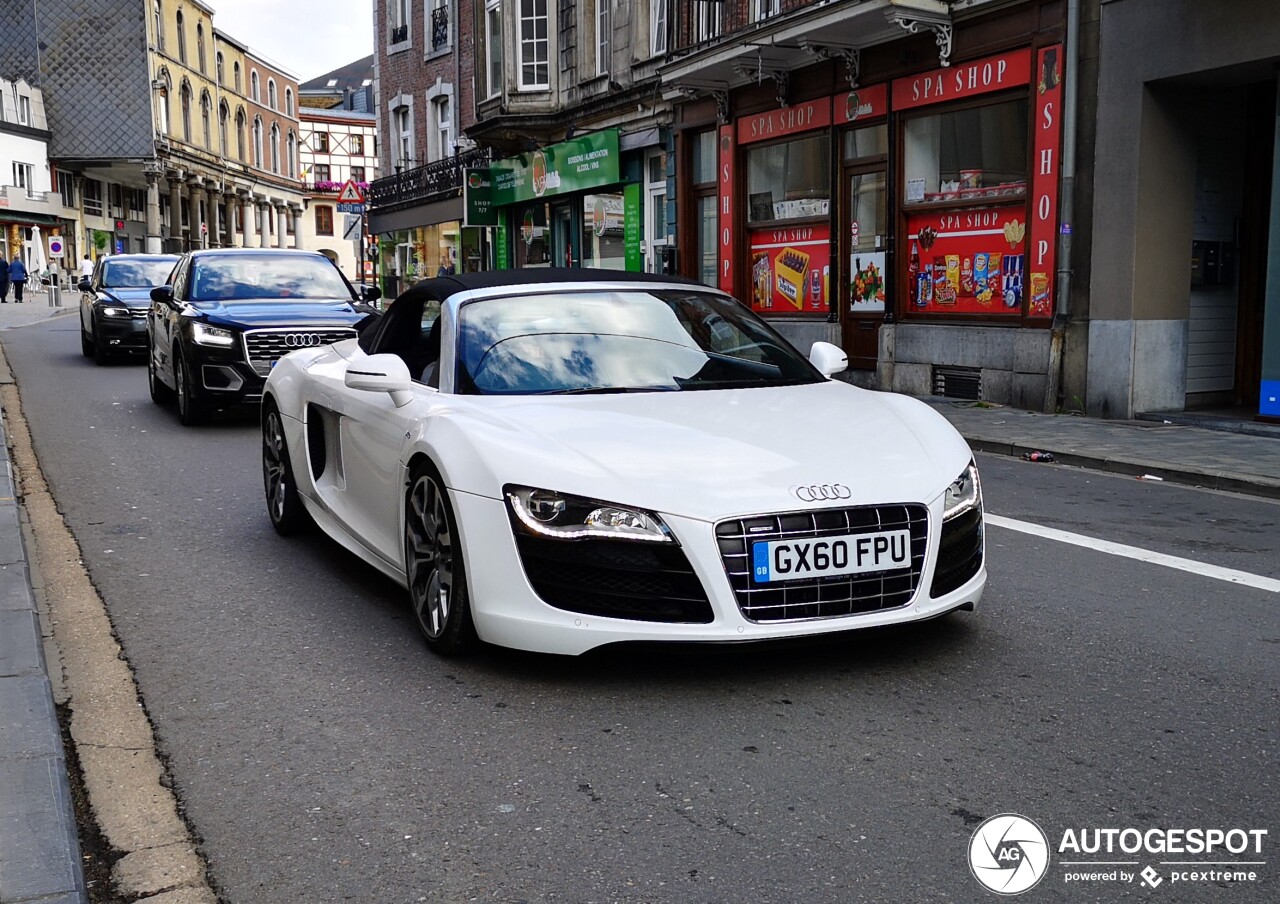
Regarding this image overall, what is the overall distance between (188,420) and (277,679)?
7.92 m

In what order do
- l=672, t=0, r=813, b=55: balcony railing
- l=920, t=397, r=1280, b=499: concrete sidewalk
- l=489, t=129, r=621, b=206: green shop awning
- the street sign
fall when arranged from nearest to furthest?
1. l=920, t=397, r=1280, b=499: concrete sidewalk
2. l=672, t=0, r=813, b=55: balcony railing
3. l=489, t=129, r=621, b=206: green shop awning
4. the street sign

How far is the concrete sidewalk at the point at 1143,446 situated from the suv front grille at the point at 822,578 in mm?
5398

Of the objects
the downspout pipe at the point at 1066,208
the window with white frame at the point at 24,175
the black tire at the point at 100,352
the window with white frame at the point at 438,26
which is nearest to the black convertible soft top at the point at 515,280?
the downspout pipe at the point at 1066,208

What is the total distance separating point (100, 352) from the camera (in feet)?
64.2

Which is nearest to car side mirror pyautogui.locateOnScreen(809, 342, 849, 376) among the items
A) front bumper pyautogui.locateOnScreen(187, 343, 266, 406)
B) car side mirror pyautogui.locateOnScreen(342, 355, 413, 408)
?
car side mirror pyautogui.locateOnScreen(342, 355, 413, 408)

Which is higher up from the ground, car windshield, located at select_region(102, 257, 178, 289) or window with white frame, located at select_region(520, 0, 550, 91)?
window with white frame, located at select_region(520, 0, 550, 91)

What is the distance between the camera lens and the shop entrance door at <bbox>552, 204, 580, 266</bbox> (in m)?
26.5

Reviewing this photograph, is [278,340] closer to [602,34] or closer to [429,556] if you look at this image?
[429,556]

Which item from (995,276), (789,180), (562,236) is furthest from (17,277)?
(995,276)

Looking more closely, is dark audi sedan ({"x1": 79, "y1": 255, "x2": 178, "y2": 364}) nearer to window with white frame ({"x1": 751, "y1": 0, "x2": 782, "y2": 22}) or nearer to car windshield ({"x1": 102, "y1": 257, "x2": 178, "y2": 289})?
car windshield ({"x1": 102, "y1": 257, "x2": 178, "y2": 289})

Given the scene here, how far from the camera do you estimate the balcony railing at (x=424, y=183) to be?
103 feet

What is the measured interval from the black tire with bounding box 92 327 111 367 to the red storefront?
30.3 ft

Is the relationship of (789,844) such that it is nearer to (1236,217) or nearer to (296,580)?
(296,580)

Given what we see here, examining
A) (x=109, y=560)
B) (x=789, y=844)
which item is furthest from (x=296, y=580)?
(x=789, y=844)
